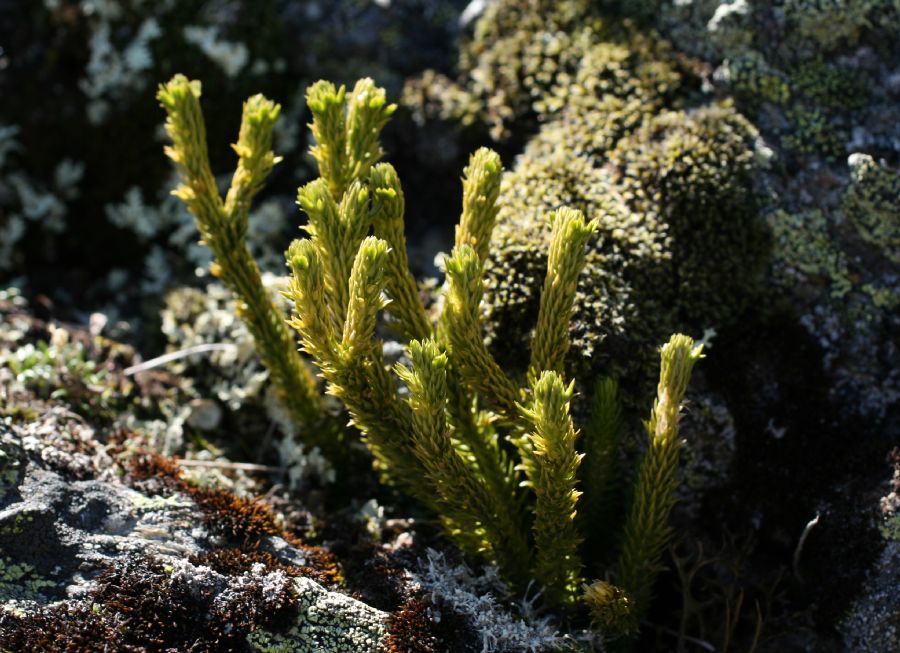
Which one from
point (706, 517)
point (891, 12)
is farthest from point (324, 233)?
point (891, 12)

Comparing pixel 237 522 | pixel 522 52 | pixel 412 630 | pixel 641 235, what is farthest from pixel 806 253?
pixel 237 522

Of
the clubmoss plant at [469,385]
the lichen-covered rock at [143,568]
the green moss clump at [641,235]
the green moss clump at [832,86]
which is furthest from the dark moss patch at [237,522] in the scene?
the green moss clump at [832,86]

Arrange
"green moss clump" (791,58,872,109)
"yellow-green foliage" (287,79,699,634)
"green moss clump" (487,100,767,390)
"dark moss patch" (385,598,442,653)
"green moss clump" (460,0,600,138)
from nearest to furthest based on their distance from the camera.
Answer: "yellow-green foliage" (287,79,699,634) < "dark moss patch" (385,598,442,653) < "green moss clump" (487,100,767,390) < "green moss clump" (791,58,872,109) < "green moss clump" (460,0,600,138)

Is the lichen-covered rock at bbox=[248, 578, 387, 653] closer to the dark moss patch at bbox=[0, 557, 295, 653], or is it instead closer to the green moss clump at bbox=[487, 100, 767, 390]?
the dark moss patch at bbox=[0, 557, 295, 653]

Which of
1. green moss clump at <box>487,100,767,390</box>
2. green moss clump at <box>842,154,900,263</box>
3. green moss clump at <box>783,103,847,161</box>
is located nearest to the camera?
green moss clump at <box>487,100,767,390</box>

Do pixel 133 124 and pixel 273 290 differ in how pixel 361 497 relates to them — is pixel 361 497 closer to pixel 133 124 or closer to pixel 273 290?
pixel 273 290

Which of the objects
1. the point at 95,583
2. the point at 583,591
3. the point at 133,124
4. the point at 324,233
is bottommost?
the point at 583,591

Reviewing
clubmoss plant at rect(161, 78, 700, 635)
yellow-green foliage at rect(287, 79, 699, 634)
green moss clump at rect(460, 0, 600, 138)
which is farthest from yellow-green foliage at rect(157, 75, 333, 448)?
green moss clump at rect(460, 0, 600, 138)
